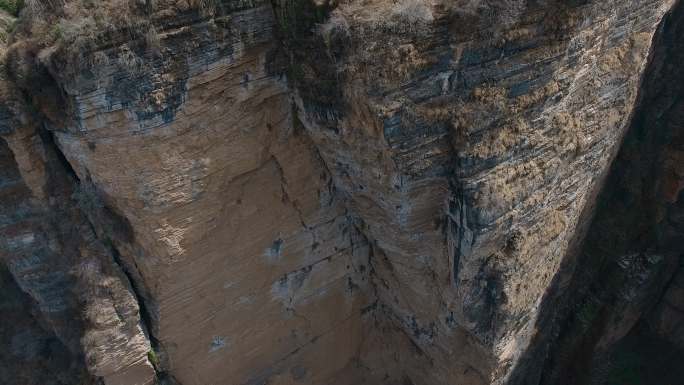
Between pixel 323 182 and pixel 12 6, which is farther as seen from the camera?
pixel 323 182

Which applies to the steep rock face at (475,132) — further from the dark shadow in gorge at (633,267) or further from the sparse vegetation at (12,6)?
the sparse vegetation at (12,6)

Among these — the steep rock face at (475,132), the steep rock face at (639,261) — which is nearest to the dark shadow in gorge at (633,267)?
the steep rock face at (639,261)

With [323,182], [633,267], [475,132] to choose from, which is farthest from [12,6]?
[633,267]

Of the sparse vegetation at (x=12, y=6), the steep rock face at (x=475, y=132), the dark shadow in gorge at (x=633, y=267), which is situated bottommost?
the dark shadow in gorge at (x=633, y=267)

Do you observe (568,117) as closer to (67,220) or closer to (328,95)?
(328,95)

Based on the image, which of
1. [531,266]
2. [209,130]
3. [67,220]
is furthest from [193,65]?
[531,266]

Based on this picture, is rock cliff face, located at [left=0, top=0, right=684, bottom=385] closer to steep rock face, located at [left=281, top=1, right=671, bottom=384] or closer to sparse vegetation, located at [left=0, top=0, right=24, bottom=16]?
steep rock face, located at [left=281, top=1, right=671, bottom=384]

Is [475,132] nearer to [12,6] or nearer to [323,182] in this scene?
[323,182]

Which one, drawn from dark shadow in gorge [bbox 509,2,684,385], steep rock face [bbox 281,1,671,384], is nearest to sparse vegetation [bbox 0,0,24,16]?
steep rock face [bbox 281,1,671,384]
